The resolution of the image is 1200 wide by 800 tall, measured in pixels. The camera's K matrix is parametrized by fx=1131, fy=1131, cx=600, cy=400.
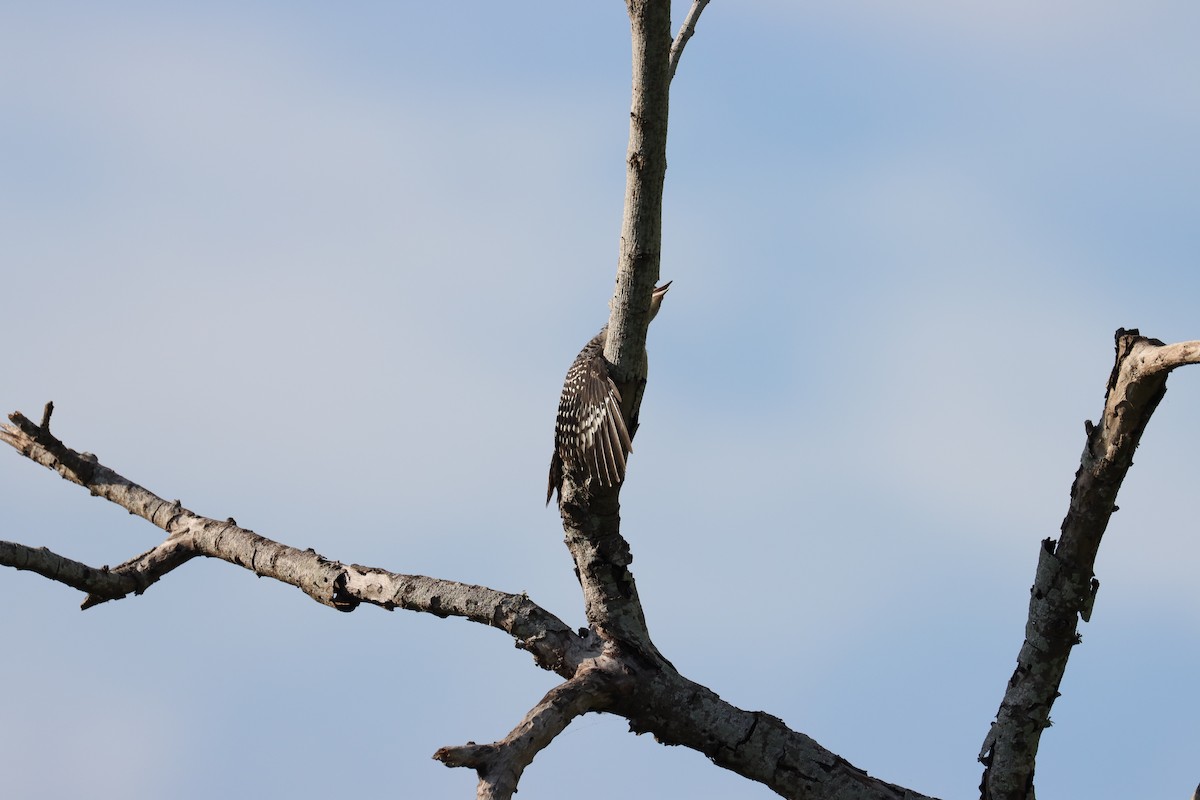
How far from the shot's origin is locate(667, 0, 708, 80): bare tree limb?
184 inches

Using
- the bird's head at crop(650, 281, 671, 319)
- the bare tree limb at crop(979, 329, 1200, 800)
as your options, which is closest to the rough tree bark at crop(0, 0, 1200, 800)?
the bare tree limb at crop(979, 329, 1200, 800)

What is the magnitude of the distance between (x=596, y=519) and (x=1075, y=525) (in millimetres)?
1846

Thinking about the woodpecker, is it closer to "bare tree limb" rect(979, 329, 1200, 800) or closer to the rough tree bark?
the rough tree bark

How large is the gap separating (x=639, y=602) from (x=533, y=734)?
1.22 meters

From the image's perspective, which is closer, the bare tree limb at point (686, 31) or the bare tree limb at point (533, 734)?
the bare tree limb at point (533, 734)

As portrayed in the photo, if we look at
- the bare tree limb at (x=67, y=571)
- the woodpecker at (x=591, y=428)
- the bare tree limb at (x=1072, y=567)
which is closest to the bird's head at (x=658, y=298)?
the woodpecker at (x=591, y=428)

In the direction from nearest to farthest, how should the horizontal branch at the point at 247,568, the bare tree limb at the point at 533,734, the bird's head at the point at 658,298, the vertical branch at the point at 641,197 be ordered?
1. the bare tree limb at the point at 533,734
2. the vertical branch at the point at 641,197
3. the horizontal branch at the point at 247,568
4. the bird's head at the point at 658,298

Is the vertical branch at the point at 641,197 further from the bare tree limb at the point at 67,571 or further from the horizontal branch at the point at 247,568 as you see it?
the bare tree limb at the point at 67,571

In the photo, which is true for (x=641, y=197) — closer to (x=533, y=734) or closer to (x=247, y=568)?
(x=533, y=734)

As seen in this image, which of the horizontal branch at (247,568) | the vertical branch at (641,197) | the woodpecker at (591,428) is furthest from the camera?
the woodpecker at (591,428)

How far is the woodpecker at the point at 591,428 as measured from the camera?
4.48m

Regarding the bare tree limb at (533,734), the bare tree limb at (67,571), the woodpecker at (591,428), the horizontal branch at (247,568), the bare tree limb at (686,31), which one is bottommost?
the bare tree limb at (533,734)

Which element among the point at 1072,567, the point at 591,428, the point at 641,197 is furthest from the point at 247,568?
the point at 1072,567

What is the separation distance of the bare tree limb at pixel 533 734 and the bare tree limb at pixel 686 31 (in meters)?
2.45
